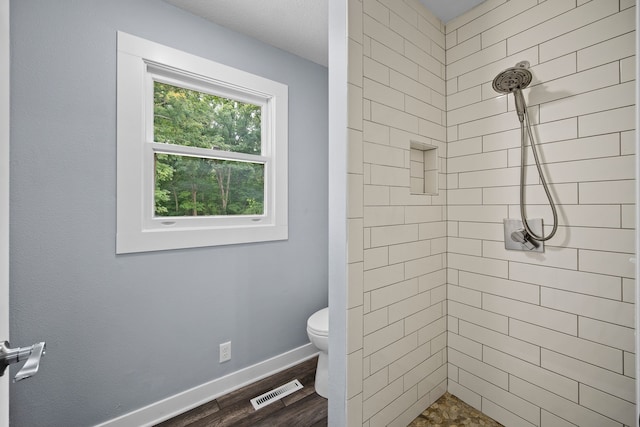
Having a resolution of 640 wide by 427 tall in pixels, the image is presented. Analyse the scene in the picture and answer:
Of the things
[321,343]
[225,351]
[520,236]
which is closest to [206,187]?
[225,351]

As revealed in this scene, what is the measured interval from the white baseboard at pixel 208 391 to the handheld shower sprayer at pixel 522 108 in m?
1.74

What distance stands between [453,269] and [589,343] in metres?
0.57

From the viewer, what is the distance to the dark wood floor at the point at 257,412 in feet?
4.88

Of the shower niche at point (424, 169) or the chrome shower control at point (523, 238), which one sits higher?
the shower niche at point (424, 169)

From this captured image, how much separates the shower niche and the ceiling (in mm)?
718

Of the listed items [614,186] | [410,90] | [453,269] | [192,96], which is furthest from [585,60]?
[192,96]

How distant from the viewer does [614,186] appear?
0.98m

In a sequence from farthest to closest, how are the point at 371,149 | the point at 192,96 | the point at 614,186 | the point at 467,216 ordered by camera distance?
the point at 192,96 → the point at 467,216 → the point at 371,149 → the point at 614,186

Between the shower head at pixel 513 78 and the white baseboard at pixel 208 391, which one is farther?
the white baseboard at pixel 208 391

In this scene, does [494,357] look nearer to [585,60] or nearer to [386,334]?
[386,334]

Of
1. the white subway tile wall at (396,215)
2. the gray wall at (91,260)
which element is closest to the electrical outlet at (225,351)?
the gray wall at (91,260)

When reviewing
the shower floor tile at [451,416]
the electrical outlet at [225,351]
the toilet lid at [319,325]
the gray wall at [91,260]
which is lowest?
the shower floor tile at [451,416]

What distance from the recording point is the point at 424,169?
4.91ft

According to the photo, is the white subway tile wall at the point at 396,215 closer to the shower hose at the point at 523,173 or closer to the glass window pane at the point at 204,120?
the shower hose at the point at 523,173
